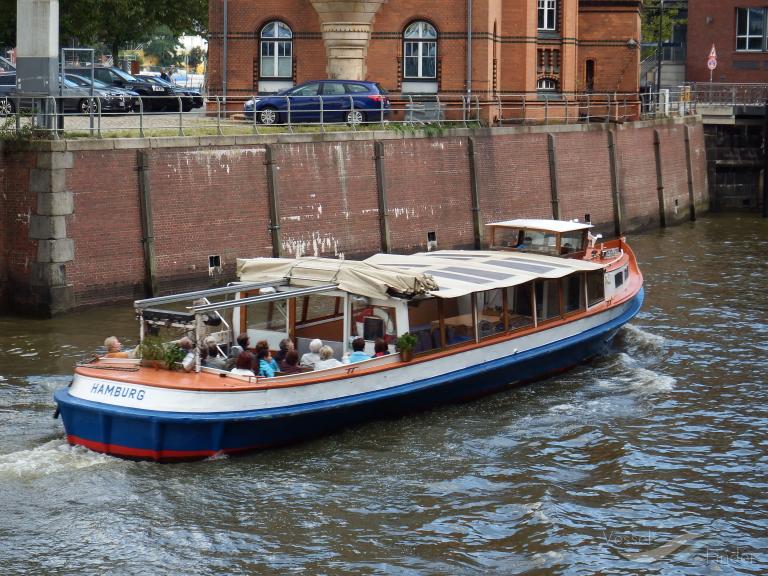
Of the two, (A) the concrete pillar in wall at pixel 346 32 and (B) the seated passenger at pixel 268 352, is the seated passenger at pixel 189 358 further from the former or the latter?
(A) the concrete pillar in wall at pixel 346 32

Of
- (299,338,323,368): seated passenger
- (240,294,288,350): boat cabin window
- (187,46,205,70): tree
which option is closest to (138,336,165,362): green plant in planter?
(299,338,323,368): seated passenger

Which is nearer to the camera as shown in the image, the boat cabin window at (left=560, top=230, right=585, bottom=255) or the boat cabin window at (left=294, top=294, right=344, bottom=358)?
the boat cabin window at (left=294, top=294, right=344, bottom=358)

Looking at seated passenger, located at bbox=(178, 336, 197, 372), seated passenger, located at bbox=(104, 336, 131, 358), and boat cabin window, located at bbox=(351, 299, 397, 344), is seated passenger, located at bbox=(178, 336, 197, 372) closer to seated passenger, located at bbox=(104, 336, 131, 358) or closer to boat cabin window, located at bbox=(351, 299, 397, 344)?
seated passenger, located at bbox=(104, 336, 131, 358)

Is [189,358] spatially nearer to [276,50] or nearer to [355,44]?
[355,44]

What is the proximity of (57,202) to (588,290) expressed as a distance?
10.2 metres

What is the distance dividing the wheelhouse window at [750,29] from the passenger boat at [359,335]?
42978 mm

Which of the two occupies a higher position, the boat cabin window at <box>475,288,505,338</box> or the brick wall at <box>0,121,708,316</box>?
the brick wall at <box>0,121,708,316</box>

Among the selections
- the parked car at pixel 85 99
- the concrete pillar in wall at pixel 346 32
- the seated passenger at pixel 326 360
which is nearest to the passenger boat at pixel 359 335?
the seated passenger at pixel 326 360

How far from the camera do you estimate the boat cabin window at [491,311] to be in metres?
20.5

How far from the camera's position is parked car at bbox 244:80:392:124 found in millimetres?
35344

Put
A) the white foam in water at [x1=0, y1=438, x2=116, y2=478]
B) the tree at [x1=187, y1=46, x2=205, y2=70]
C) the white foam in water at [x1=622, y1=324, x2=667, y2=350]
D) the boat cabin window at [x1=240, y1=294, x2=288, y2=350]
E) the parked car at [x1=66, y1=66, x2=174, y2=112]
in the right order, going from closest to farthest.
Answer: the white foam in water at [x1=0, y1=438, x2=116, y2=478] → the boat cabin window at [x1=240, y1=294, x2=288, y2=350] → the white foam in water at [x1=622, y1=324, x2=667, y2=350] → the parked car at [x1=66, y1=66, x2=174, y2=112] → the tree at [x1=187, y1=46, x2=205, y2=70]

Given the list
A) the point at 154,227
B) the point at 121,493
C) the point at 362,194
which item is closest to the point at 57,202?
the point at 154,227

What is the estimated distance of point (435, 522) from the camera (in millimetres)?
15289

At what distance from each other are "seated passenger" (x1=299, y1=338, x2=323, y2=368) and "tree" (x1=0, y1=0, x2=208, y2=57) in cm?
2654
